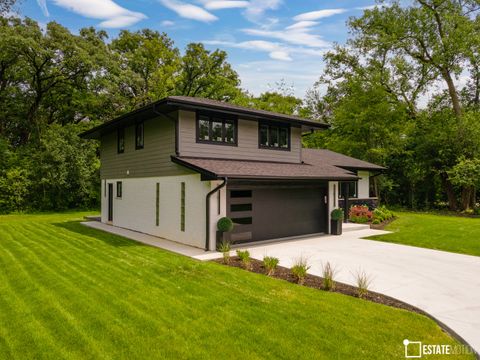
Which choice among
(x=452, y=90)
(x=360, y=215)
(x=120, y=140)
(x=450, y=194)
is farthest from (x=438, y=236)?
(x=452, y=90)

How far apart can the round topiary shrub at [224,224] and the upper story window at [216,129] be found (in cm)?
312

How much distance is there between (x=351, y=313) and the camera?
5078 millimetres

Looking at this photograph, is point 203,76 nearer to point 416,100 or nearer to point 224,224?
point 416,100

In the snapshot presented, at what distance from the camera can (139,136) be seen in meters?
13.7

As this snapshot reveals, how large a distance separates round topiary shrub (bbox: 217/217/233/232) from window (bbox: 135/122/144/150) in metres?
5.71

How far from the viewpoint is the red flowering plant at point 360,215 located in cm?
1652

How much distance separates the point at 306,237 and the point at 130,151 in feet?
27.3

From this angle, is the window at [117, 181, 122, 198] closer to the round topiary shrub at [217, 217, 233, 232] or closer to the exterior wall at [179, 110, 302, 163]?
the exterior wall at [179, 110, 302, 163]

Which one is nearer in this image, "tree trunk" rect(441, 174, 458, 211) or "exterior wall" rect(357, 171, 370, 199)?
"exterior wall" rect(357, 171, 370, 199)

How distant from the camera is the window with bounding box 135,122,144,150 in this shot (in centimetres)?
1355

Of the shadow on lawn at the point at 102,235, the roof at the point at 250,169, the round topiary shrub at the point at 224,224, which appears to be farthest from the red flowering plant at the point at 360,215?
the shadow on lawn at the point at 102,235

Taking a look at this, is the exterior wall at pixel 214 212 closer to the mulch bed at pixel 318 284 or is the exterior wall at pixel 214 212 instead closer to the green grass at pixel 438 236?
the mulch bed at pixel 318 284

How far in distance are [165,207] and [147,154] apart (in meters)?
2.42

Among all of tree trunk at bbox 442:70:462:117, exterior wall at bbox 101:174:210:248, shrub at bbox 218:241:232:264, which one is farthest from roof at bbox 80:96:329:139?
tree trunk at bbox 442:70:462:117
